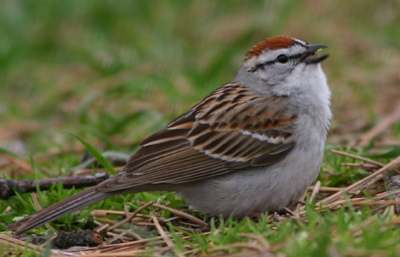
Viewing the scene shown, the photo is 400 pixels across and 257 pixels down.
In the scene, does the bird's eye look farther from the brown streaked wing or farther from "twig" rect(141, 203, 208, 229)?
"twig" rect(141, 203, 208, 229)

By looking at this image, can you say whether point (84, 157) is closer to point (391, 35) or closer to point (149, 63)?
point (149, 63)

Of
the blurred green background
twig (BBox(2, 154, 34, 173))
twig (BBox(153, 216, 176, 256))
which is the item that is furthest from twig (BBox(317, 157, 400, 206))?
twig (BBox(2, 154, 34, 173))

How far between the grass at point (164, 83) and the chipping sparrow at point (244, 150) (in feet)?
0.82

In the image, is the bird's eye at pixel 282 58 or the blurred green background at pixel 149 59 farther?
the blurred green background at pixel 149 59

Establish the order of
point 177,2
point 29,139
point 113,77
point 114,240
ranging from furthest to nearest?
point 177,2 < point 113,77 < point 29,139 < point 114,240

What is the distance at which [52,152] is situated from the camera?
7.27 meters

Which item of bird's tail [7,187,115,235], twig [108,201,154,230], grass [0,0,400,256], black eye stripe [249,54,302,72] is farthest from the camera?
black eye stripe [249,54,302,72]

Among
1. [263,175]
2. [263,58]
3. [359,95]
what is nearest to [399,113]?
[359,95]

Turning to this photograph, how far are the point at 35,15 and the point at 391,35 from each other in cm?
591

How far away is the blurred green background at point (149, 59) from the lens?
816 centimetres

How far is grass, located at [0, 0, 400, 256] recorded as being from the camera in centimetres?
429

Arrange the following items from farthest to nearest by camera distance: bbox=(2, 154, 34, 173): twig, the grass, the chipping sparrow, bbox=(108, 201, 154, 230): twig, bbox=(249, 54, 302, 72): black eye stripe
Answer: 1. bbox=(2, 154, 34, 173): twig
2. bbox=(249, 54, 302, 72): black eye stripe
3. bbox=(108, 201, 154, 230): twig
4. the chipping sparrow
5. the grass

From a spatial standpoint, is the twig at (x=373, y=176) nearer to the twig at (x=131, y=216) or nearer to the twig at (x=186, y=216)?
the twig at (x=186, y=216)

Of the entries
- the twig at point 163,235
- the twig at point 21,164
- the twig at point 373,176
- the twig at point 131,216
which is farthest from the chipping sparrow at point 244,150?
the twig at point 21,164
